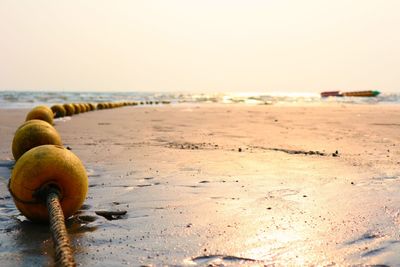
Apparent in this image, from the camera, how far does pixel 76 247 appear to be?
280 cm

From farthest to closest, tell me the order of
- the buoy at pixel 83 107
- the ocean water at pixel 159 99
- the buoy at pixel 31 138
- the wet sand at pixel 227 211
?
the ocean water at pixel 159 99
the buoy at pixel 83 107
the buoy at pixel 31 138
the wet sand at pixel 227 211

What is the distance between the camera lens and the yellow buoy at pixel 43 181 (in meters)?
3.21

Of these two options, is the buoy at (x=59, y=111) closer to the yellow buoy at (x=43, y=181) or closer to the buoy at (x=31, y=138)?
the buoy at (x=31, y=138)

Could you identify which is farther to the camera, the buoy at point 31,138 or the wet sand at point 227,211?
the buoy at point 31,138

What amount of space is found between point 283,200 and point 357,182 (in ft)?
4.12

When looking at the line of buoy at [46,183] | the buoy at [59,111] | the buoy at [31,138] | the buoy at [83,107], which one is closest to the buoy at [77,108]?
the buoy at [83,107]

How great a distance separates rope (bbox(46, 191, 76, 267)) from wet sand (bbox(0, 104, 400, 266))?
177 mm

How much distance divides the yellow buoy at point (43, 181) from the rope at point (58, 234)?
0.39 ft

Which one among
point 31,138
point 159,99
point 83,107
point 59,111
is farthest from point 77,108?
point 159,99

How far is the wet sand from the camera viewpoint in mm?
2688

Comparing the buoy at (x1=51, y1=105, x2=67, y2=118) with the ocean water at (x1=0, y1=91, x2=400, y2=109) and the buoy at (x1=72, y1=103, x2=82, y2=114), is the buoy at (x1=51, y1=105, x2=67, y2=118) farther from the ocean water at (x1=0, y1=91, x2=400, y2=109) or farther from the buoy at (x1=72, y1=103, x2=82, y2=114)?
the ocean water at (x1=0, y1=91, x2=400, y2=109)

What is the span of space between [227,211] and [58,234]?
152 centimetres

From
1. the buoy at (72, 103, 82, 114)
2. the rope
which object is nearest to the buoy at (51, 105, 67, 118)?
the buoy at (72, 103, 82, 114)

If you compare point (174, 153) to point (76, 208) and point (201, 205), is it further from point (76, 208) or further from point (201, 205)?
point (76, 208)
